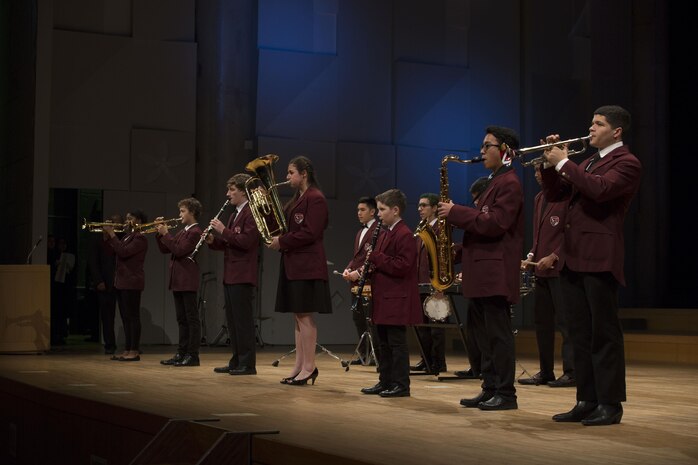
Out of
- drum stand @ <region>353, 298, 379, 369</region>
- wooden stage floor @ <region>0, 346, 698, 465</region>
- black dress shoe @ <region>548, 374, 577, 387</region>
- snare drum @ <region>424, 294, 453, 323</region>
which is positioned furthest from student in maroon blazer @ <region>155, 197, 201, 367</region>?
black dress shoe @ <region>548, 374, 577, 387</region>

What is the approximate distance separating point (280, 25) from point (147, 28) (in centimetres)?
171

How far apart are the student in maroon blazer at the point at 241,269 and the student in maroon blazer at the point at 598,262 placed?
3.25 metres

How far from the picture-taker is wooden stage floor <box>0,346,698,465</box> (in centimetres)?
383

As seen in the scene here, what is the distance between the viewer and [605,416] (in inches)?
184

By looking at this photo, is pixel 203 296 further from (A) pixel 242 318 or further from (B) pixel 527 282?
(B) pixel 527 282

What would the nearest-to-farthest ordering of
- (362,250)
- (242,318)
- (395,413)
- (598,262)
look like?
(598,262) < (395,413) < (242,318) < (362,250)

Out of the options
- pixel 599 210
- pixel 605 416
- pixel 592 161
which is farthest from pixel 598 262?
pixel 605 416

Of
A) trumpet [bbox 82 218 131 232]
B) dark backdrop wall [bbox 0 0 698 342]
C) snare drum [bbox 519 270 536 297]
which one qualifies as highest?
dark backdrop wall [bbox 0 0 698 342]

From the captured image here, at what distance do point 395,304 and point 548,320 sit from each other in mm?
1859

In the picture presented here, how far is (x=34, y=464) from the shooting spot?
21.8 feet

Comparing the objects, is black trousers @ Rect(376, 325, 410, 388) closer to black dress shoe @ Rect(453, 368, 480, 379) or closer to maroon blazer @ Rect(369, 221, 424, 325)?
maroon blazer @ Rect(369, 221, 424, 325)

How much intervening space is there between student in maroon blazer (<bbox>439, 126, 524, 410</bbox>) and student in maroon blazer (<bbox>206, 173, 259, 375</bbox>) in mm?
2515

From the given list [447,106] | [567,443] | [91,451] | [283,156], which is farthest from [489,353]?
[447,106]

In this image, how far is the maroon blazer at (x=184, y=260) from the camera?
8.63m
